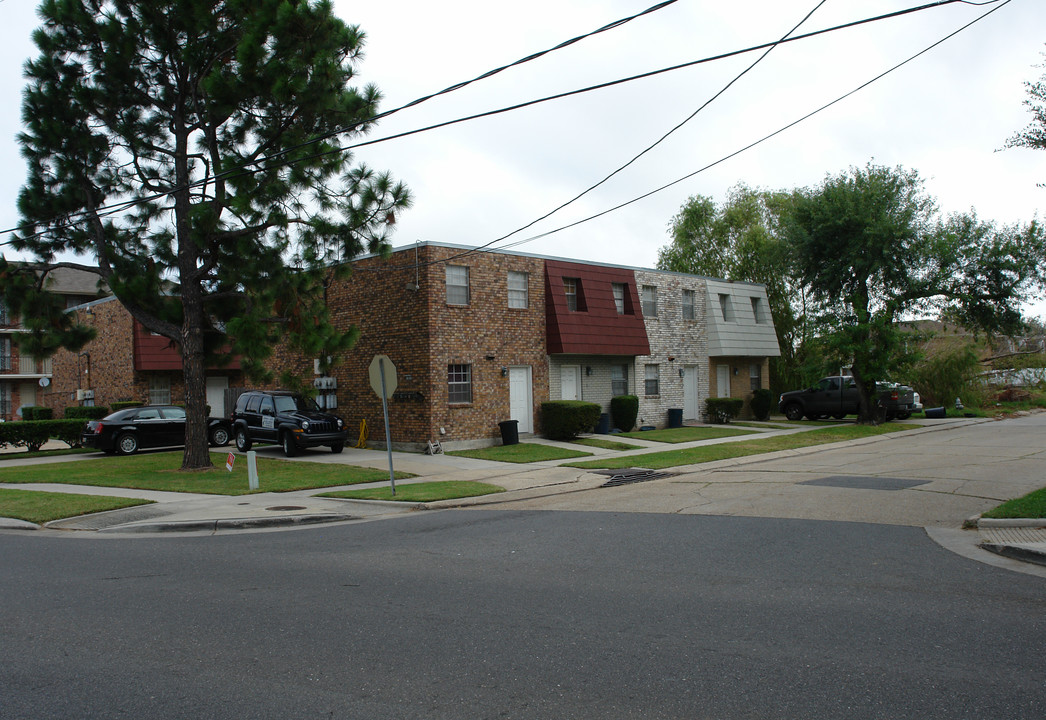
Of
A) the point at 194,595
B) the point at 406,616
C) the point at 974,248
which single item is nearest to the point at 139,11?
the point at 194,595

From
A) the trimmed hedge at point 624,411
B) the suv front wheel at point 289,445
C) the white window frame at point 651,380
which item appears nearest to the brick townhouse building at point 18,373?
the suv front wheel at point 289,445

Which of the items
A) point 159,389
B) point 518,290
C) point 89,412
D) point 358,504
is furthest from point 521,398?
point 89,412

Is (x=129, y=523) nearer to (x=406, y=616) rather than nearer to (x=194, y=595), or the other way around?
(x=194, y=595)

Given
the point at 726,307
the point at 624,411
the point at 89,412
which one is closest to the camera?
the point at 624,411

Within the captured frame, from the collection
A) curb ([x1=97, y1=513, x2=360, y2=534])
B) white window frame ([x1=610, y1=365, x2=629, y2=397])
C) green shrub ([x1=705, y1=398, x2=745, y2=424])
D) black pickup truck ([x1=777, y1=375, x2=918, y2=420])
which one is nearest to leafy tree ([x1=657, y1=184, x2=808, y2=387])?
black pickup truck ([x1=777, y1=375, x2=918, y2=420])

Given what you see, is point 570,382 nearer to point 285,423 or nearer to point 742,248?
point 285,423

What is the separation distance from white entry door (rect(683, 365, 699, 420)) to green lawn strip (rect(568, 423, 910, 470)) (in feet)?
15.8

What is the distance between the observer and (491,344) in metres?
23.1

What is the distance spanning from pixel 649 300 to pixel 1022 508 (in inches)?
755

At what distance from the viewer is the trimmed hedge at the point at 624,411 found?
26281 mm

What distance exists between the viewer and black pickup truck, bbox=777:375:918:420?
31125mm

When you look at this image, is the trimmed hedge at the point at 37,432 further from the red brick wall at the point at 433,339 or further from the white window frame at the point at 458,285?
the white window frame at the point at 458,285

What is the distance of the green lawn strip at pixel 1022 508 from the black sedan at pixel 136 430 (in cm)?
2083

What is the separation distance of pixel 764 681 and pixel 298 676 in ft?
9.43
